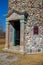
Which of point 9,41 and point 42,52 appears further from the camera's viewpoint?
point 9,41

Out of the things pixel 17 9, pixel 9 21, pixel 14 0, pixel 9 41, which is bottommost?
pixel 9 41

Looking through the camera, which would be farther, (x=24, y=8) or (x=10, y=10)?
(x=10, y=10)

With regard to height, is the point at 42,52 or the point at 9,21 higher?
the point at 9,21

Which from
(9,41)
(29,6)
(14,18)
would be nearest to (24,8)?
(29,6)

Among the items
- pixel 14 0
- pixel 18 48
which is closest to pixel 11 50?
pixel 18 48

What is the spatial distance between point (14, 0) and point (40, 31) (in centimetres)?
285

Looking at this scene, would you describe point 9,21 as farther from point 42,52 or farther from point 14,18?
point 42,52

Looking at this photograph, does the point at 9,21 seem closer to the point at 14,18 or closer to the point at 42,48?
the point at 14,18

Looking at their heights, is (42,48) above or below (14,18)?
below

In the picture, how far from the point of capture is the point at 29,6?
383 inches

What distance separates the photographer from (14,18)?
1014cm

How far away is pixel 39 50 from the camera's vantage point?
974 cm

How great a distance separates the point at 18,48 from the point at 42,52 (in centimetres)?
163

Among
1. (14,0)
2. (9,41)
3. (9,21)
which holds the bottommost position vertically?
(9,41)
